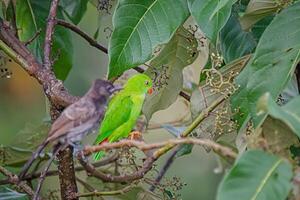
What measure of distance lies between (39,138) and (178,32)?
616 mm

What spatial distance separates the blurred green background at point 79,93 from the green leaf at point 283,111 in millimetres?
2499

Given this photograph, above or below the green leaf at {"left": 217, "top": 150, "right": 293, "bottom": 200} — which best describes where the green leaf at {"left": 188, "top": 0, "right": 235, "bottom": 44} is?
above

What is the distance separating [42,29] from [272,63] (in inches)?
29.6

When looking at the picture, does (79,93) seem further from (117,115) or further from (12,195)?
(117,115)

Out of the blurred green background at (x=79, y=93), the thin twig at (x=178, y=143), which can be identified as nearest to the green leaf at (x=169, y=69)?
the thin twig at (x=178, y=143)

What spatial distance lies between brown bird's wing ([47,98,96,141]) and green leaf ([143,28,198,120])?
469 millimetres

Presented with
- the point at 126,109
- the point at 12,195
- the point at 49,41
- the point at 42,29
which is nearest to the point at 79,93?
the point at 42,29

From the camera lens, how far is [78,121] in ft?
3.42

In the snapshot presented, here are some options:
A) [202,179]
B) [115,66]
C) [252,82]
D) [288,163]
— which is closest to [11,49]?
[115,66]

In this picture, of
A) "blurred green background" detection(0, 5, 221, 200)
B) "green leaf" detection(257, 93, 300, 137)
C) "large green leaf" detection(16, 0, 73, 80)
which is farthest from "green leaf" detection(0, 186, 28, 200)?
"blurred green background" detection(0, 5, 221, 200)

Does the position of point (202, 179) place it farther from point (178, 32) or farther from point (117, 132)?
point (117, 132)

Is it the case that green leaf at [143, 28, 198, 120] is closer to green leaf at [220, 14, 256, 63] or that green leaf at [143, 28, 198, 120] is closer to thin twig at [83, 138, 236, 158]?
green leaf at [220, 14, 256, 63]

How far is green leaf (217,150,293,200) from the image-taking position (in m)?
0.84

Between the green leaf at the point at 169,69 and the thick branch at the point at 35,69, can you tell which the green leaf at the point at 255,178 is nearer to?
the thick branch at the point at 35,69
